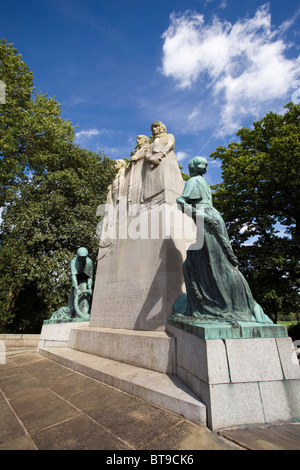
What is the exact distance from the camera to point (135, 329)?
4371 millimetres

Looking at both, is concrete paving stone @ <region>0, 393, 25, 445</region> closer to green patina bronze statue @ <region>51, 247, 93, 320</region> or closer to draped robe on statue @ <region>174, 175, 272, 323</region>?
draped robe on statue @ <region>174, 175, 272, 323</region>

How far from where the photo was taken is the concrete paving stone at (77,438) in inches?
67.4

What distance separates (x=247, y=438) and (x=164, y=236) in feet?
10.3

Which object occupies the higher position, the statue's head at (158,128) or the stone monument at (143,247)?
the statue's head at (158,128)

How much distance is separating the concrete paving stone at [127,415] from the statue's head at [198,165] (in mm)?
3264

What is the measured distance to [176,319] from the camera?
3.20 meters

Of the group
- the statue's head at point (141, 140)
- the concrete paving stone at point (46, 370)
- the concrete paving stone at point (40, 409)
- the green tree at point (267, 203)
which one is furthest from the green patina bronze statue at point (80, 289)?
the green tree at point (267, 203)

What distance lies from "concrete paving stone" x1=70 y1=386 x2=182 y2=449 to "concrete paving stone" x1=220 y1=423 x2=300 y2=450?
1.80 ft

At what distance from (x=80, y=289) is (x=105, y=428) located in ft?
19.6

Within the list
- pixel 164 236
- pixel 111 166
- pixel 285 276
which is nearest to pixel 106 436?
pixel 164 236

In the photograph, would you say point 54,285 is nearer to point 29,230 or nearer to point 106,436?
point 29,230

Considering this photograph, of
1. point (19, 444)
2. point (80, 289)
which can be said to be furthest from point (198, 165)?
point (80, 289)

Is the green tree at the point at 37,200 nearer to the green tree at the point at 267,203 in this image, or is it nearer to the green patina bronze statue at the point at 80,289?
the green patina bronze statue at the point at 80,289

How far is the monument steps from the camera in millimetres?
2070
